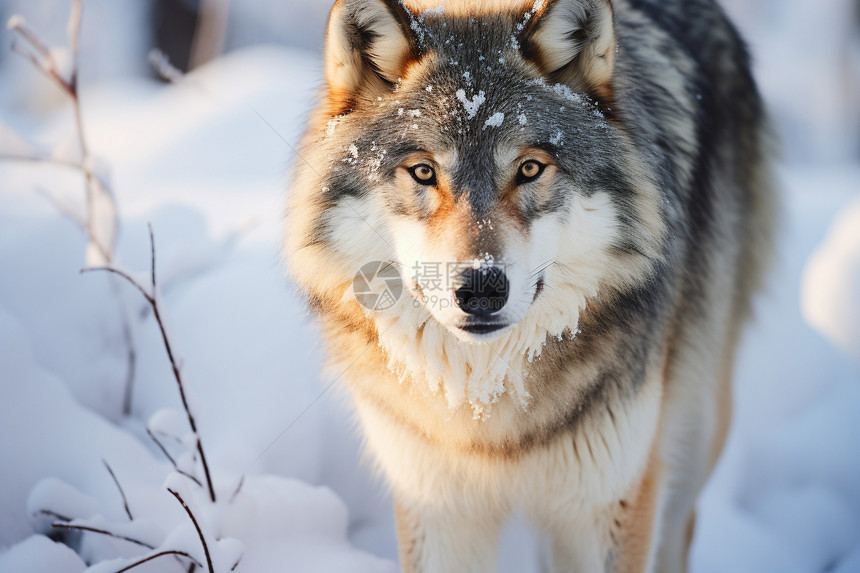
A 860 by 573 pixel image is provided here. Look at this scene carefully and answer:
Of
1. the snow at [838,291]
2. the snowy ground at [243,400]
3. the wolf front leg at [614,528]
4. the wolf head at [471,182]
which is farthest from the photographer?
the snow at [838,291]

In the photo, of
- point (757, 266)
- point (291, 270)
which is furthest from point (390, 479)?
point (757, 266)

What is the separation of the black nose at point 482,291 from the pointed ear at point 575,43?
24.6 inches

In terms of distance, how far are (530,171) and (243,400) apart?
1.54 metres

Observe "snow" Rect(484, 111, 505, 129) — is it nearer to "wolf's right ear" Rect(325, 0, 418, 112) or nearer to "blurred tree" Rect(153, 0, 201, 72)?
"wolf's right ear" Rect(325, 0, 418, 112)

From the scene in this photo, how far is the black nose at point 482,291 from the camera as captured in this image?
1.32 m

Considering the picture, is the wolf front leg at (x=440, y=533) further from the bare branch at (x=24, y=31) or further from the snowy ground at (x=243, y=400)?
the bare branch at (x=24, y=31)

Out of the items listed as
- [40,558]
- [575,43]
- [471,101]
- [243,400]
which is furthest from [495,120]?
[40,558]

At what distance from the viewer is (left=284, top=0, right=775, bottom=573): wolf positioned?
147 cm

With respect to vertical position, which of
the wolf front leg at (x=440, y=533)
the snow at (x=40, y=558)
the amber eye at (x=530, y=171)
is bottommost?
the snow at (x=40, y=558)

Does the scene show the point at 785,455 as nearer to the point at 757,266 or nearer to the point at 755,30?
the point at 757,266

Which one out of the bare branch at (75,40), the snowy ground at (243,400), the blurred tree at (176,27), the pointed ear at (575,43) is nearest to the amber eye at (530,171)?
the pointed ear at (575,43)

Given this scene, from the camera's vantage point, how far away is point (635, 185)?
1.60 metres

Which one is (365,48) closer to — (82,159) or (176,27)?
(82,159)

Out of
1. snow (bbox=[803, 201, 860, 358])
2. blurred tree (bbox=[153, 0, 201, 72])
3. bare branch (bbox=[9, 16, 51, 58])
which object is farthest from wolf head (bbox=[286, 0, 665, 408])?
blurred tree (bbox=[153, 0, 201, 72])
